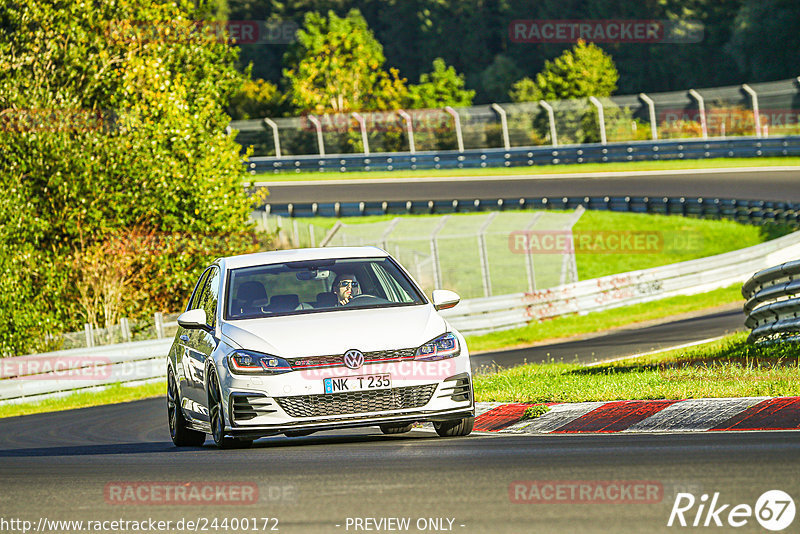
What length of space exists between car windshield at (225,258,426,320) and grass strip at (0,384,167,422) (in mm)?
10357

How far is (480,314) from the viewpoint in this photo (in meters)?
27.9

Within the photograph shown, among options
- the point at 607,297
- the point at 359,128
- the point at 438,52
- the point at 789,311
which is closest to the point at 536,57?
the point at 438,52

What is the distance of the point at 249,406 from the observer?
948 cm

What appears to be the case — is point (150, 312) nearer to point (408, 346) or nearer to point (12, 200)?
point (12, 200)

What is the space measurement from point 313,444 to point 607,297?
64.8ft

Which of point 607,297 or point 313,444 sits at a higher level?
point 313,444

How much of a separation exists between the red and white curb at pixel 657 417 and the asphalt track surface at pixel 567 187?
2820 cm

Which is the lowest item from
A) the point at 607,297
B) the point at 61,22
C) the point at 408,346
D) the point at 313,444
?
the point at 607,297

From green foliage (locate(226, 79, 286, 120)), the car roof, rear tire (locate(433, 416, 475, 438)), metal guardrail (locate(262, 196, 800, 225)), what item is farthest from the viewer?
green foliage (locate(226, 79, 286, 120))

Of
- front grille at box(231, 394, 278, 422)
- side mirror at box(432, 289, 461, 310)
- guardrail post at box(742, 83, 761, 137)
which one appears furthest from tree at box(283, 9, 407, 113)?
front grille at box(231, 394, 278, 422)

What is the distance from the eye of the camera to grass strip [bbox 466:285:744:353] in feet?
87.7

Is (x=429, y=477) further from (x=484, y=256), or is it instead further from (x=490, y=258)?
(x=490, y=258)

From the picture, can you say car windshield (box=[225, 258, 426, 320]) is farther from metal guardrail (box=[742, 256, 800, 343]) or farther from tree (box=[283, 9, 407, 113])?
tree (box=[283, 9, 407, 113])

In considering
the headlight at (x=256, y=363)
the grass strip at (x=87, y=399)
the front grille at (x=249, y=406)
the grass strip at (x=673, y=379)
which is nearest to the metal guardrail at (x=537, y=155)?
the grass strip at (x=87, y=399)
